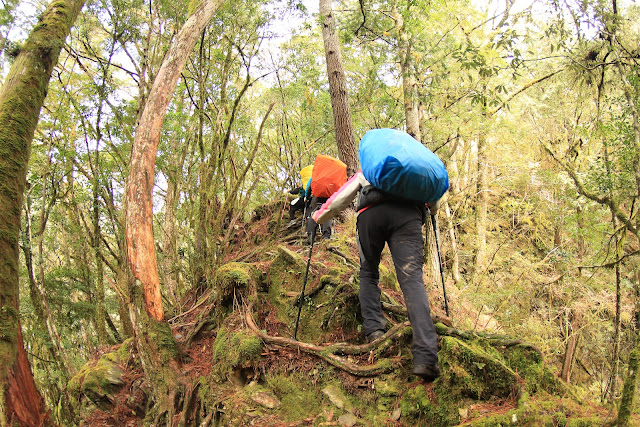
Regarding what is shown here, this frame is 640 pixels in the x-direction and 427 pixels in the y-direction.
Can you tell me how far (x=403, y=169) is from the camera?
10.3 ft

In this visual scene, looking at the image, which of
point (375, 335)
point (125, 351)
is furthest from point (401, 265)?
point (125, 351)

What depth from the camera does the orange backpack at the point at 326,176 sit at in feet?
22.4

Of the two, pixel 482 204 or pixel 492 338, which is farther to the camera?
pixel 482 204

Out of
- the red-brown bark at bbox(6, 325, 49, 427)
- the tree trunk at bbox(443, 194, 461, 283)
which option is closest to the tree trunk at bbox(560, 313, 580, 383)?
the tree trunk at bbox(443, 194, 461, 283)

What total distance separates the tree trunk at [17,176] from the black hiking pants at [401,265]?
12.0 feet

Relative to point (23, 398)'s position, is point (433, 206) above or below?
above

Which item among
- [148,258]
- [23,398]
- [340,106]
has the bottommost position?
[23,398]

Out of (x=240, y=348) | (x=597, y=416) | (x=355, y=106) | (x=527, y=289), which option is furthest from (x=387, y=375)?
(x=355, y=106)

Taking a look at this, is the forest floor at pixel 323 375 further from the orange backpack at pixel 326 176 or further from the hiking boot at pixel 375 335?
the orange backpack at pixel 326 176

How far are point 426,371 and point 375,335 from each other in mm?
863

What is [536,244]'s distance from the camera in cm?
1298

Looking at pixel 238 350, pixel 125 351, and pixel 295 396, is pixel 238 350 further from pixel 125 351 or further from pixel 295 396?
pixel 125 351

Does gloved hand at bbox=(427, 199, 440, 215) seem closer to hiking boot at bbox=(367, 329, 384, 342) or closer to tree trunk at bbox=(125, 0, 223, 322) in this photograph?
hiking boot at bbox=(367, 329, 384, 342)

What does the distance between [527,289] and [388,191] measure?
6.97 meters
